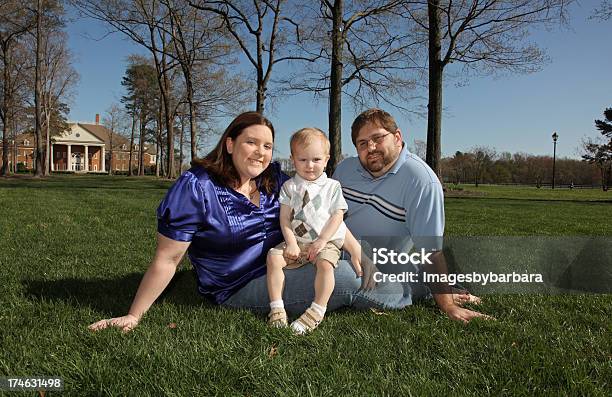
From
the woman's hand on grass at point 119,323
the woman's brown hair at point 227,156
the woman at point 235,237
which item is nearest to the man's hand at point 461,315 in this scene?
the woman at point 235,237

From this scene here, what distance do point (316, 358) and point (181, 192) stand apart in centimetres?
142

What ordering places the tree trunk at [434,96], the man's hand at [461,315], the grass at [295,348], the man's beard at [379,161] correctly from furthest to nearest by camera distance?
1. the tree trunk at [434,96]
2. the man's beard at [379,161]
3. the man's hand at [461,315]
4. the grass at [295,348]

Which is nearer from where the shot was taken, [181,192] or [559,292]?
[181,192]

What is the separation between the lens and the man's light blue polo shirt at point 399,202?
11.4 feet

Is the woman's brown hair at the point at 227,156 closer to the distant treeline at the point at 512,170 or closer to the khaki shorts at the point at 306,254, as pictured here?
the khaki shorts at the point at 306,254

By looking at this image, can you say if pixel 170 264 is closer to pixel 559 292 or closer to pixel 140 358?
pixel 140 358

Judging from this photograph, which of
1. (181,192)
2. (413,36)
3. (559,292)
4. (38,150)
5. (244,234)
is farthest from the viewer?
(38,150)

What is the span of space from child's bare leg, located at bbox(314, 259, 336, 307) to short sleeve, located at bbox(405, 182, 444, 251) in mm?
682

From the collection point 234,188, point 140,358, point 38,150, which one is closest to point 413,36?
point 234,188

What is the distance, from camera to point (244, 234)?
3.54 meters

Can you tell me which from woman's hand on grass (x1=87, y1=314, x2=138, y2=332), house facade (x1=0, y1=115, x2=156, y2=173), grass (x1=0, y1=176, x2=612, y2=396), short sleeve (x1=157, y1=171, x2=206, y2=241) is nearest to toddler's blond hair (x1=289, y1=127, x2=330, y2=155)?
short sleeve (x1=157, y1=171, x2=206, y2=241)

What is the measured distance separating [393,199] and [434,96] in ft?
48.8

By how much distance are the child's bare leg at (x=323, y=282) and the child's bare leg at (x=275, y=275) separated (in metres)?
0.25

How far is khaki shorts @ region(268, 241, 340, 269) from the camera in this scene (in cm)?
334
